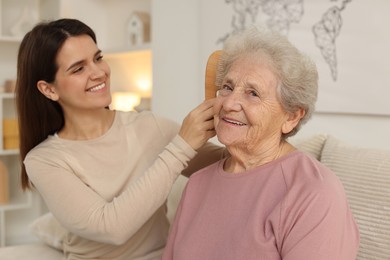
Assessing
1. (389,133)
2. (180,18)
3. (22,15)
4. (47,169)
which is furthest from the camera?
(22,15)

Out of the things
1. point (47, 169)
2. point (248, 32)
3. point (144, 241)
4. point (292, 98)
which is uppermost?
point (248, 32)

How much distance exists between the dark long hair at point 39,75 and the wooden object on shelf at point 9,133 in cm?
177

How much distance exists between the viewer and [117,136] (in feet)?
6.24

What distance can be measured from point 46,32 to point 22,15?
2.18 meters

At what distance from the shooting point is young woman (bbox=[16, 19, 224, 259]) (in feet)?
5.31

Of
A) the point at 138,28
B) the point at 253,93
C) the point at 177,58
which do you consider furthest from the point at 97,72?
the point at 138,28

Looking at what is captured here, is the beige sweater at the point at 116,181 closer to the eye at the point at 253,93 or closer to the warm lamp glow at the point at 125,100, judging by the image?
the eye at the point at 253,93

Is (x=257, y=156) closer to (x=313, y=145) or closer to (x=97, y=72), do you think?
(x=313, y=145)

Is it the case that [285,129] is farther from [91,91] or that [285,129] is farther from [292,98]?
[91,91]

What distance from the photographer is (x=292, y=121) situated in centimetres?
148

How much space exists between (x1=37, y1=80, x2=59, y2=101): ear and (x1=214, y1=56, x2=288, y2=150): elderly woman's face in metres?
0.66

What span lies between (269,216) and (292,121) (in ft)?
0.95

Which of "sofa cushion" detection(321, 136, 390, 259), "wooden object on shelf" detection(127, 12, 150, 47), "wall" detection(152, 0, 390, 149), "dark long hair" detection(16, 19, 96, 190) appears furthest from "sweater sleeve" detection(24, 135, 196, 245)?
"wooden object on shelf" detection(127, 12, 150, 47)

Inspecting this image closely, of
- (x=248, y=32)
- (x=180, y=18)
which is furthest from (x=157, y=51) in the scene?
(x=248, y=32)
